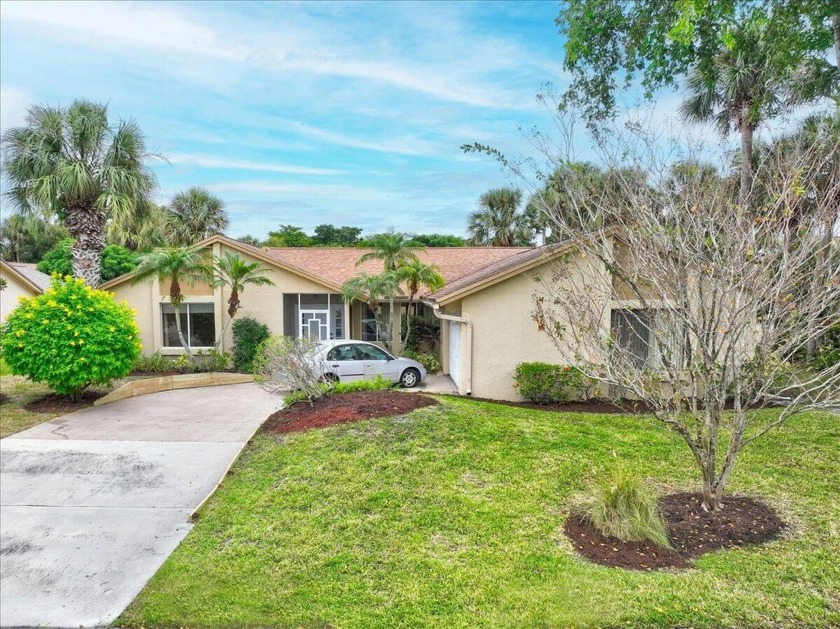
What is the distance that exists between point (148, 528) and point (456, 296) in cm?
853

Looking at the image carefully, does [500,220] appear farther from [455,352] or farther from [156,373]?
[156,373]

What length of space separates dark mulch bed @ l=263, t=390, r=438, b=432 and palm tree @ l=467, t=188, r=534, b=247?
2079 centimetres

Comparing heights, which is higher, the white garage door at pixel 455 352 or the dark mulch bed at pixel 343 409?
the white garage door at pixel 455 352

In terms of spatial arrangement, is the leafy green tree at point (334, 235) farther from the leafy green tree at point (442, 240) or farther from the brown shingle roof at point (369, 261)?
the brown shingle roof at point (369, 261)

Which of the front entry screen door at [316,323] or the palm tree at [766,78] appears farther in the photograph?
the front entry screen door at [316,323]

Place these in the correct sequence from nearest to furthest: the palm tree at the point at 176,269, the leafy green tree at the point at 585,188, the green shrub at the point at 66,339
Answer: the leafy green tree at the point at 585,188 → the green shrub at the point at 66,339 → the palm tree at the point at 176,269

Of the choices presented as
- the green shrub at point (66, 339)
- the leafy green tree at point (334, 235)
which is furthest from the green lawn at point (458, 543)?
the leafy green tree at point (334, 235)

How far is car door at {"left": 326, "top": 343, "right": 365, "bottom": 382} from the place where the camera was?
14.1 m

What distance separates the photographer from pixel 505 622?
13.1 feet

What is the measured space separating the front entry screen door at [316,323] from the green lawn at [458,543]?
10810 millimetres

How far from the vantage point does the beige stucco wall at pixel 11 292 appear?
2355 centimetres

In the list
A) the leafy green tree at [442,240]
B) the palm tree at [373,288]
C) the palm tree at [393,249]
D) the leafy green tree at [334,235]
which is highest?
the leafy green tree at [334,235]

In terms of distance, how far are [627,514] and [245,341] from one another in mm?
15181

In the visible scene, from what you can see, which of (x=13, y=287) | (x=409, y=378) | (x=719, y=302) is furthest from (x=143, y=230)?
(x=719, y=302)
